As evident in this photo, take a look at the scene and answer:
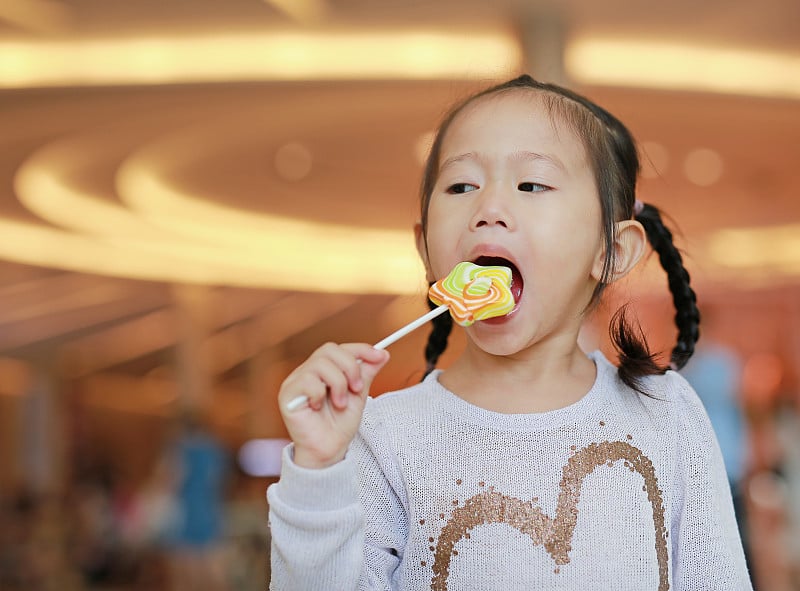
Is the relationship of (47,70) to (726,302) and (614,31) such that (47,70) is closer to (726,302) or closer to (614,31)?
(614,31)

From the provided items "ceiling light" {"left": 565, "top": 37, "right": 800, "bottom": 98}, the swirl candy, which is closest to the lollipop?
the swirl candy

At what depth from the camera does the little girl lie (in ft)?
3.51

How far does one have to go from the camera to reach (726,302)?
41.0ft

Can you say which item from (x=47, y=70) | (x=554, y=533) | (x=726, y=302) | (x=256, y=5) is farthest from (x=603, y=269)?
(x=726, y=302)

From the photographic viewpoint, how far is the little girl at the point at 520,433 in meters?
1.07

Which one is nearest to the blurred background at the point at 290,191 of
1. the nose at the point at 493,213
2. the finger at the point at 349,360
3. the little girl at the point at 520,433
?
the little girl at the point at 520,433

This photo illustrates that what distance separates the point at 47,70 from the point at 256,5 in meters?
1.30

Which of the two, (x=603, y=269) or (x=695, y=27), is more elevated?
(x=695, y=27)

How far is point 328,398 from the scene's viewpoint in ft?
3.51

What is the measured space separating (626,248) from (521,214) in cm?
22

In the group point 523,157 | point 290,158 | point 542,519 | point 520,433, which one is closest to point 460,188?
point 523,157

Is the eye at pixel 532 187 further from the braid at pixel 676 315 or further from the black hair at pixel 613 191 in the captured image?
the braid at pixel 676 315

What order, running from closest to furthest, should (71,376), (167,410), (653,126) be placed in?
(653,126)
(71,376)
(167,410)

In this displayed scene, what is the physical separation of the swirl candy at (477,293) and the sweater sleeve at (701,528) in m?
0.30
